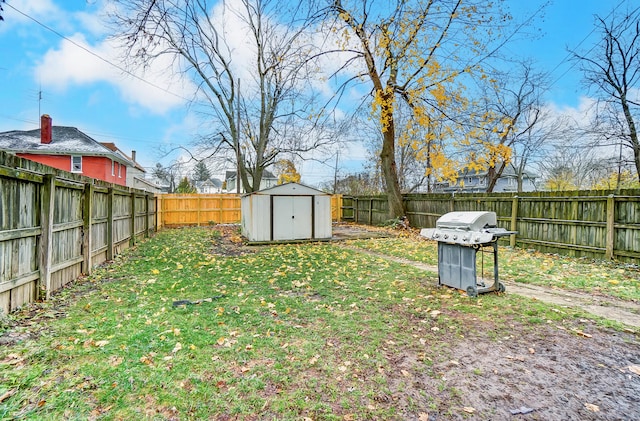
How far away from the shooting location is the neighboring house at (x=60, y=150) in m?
19.0

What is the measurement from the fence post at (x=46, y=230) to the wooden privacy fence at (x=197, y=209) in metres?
12.8

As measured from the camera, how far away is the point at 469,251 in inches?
176

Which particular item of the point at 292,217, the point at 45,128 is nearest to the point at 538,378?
the point at 292,217

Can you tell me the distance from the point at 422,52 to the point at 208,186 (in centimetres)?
4791

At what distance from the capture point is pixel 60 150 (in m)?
19.2

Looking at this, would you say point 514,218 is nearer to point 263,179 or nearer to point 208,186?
point 263,179

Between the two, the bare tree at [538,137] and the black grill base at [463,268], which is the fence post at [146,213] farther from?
the bare tree at [538,137]

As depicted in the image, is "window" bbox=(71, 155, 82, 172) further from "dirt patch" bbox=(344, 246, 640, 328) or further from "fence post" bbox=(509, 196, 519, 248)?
"dirt patch" bbox=(344, 246, 640, 328)

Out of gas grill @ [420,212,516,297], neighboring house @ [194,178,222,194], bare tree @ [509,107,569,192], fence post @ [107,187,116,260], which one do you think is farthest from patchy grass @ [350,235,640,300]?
neighboring house @ [194,178,222,194]

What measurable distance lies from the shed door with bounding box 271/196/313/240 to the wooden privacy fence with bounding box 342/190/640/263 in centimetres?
541

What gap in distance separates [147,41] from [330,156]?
17.3 meters

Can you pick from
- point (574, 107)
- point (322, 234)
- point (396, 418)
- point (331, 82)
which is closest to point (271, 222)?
point (322, 234)

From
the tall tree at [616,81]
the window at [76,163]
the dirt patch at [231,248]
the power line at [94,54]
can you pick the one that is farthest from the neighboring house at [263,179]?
the tall tree at [616,81]

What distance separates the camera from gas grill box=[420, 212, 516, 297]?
4.34m
